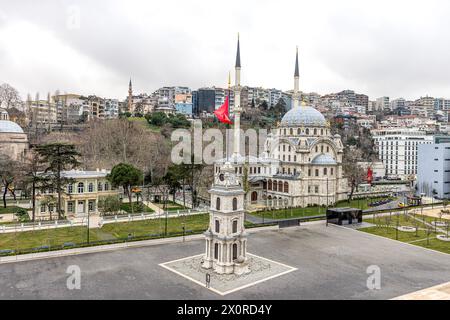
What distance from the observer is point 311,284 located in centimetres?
2702

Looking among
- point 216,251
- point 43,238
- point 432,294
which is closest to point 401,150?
point 432,294

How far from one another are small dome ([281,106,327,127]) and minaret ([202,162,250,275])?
3507 cm

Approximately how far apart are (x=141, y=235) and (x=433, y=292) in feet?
86.5

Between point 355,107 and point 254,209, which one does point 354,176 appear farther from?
point 355,107

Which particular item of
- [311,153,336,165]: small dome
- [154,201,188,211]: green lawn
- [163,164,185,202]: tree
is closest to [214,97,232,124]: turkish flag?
[163,164,185,202]: tree

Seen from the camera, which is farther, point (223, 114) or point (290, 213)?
point (290, 213)

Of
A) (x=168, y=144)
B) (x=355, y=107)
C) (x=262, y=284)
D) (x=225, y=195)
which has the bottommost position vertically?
(x=262, y=284)

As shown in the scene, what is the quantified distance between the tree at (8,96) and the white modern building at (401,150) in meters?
99.5

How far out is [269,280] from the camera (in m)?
27.9

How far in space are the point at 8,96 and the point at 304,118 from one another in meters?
79.8

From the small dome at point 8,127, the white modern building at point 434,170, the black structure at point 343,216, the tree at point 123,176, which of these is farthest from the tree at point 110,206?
the white modern building at point 434,170

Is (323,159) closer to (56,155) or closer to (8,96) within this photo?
(56,155)

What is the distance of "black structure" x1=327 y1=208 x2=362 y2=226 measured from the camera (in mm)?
47844
